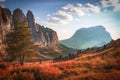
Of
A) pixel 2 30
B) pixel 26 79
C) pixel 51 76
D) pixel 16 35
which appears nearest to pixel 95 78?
pixel 51 76

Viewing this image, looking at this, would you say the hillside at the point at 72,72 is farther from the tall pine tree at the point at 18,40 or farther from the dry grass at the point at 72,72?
the tall pine tree at the point at 18,40

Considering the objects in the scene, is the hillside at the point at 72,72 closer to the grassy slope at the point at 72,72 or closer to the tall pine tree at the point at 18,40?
the grassy slope at the point at 72,72

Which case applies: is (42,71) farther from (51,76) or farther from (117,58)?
(117,58)

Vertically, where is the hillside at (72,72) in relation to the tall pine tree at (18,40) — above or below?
below

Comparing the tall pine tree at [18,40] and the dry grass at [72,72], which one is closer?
the dry grass at [72,72]

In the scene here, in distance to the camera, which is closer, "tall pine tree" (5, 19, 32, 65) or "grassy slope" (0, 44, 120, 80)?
"grassy slope" (0, 44, 120, 80)

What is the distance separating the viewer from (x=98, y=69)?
2389cm

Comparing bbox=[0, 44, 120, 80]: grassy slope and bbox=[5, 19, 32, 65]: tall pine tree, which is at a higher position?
bbox=[5, 19, 32, 65]: tall pine tree

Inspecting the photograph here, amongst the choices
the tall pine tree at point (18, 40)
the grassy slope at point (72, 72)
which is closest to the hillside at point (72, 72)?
the grassy slope at point (72, 72)

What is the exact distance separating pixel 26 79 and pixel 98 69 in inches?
360

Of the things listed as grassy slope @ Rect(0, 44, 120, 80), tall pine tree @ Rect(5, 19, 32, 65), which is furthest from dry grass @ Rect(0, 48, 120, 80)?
tall pine tree @ Rect(5, 19, 32, 65)

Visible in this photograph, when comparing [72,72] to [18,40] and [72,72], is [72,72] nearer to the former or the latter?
[72,72]

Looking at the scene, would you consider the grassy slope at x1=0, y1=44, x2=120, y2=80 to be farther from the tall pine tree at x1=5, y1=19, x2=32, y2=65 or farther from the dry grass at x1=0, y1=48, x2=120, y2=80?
the tall pine tree at x1=5, y1=19, x2=32, y2=65

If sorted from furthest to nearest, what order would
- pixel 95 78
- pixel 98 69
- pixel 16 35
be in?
→ pixel 16 35, pixel 98 69, pixel 95 78
